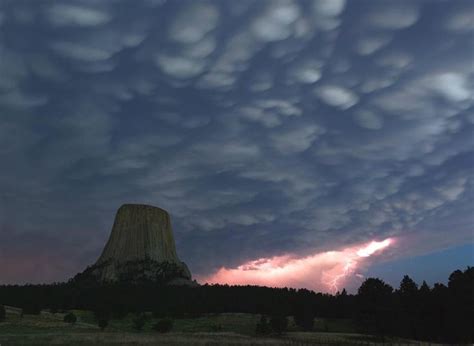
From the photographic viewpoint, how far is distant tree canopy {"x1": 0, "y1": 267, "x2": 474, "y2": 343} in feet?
240

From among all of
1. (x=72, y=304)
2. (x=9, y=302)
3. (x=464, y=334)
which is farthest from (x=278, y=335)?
→ (x=9, y=302)

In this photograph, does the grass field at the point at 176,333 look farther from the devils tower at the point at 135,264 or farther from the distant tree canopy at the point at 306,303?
the devils tower at the point at 135,264

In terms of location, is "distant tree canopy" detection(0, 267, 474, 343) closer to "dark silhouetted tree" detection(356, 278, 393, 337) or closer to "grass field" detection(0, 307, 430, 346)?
"dark silhouetted tree" detection(356, 278, 393, 337)

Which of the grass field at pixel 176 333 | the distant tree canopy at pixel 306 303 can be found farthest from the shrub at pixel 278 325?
the grass field at pixel 176 333

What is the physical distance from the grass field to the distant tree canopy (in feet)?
9.79

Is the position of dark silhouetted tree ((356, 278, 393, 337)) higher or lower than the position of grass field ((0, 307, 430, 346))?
higher

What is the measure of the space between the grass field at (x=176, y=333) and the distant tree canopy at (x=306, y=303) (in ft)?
9.79

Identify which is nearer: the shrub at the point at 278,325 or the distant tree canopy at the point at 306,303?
the distant tree canopy at the point at 306,303

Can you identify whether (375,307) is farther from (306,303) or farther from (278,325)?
(306,303)

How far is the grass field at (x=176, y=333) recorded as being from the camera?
55.4m

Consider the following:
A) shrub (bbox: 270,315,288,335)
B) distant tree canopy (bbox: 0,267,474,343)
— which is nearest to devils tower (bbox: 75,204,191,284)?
distant tree canopy (bbox: 0,267,474,343)

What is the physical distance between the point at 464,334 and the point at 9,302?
102m

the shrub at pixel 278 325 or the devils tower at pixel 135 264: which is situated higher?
the devils tower at pixel 135 264

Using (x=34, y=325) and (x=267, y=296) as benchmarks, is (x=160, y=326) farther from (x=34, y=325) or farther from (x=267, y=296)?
(x=267, y=296)
